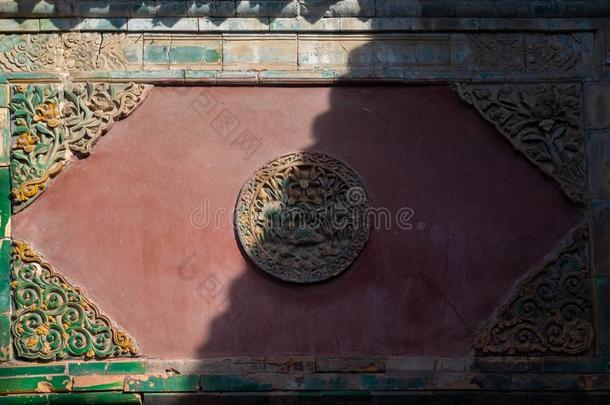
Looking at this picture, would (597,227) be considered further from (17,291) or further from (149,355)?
(17,291)

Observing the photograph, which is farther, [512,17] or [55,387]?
[512,17]

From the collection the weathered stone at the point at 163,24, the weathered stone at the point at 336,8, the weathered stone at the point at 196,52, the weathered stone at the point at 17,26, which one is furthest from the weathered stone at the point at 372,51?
the weathered stone at the point at 17,26

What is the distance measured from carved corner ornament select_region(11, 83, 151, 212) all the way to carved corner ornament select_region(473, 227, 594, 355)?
11.1 feet

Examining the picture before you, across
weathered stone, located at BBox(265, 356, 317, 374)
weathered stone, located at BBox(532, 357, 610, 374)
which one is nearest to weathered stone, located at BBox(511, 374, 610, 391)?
weathered stone, located at BBox(532, 357, 610, 374)

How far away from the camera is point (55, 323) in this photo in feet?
43.1

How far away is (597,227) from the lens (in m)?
13.4

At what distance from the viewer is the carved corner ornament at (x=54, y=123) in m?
13.4

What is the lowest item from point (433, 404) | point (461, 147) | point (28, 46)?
point (433, 404)

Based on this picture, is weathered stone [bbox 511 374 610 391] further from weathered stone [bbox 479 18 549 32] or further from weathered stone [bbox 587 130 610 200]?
weathered stone [bbox 479 18 549 32]

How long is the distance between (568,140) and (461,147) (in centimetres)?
86

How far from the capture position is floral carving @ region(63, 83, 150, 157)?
44.2 ft

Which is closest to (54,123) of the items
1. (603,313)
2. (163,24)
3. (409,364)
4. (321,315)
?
(163,24)

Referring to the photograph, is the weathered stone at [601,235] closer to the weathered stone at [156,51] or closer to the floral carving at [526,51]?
the floral carving at [526,51]

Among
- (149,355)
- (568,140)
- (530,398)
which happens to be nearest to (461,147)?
(568,140)
